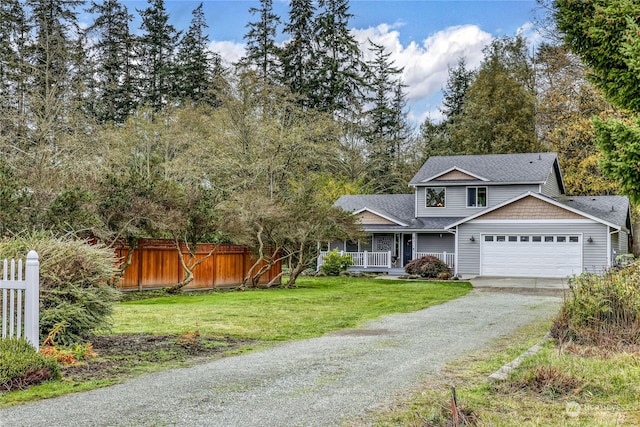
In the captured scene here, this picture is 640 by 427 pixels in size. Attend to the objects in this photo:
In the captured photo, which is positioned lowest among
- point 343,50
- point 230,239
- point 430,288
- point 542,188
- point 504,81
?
point 430,288

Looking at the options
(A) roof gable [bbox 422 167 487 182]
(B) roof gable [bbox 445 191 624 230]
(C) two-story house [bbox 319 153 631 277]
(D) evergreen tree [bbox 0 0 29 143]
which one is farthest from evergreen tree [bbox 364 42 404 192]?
(D) evergreen tree [bbox 0 0 29 143]

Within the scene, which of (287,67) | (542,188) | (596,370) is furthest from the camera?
(287,67)

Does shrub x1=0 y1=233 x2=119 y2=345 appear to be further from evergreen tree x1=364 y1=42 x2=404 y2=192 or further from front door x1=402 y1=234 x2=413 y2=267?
evergreen tree x1=364 y1=42 x2=404 y2=192

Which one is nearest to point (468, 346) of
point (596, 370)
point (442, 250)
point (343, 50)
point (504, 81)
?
point (596, 370)

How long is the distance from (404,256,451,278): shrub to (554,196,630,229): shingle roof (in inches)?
258

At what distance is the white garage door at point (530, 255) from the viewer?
25766 mm

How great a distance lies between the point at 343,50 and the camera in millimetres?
44469

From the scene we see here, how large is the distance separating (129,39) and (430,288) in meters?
28.8

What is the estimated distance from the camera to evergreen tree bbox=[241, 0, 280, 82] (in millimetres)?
42875

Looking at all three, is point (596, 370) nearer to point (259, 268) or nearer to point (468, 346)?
point (468, 346)

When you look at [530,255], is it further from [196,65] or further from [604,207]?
[196,65]

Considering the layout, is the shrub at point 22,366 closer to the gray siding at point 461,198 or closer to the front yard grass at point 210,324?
the front yard grass at point 210,324

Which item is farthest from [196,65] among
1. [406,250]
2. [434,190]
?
[406,250]

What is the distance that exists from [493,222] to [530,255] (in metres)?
2.19
